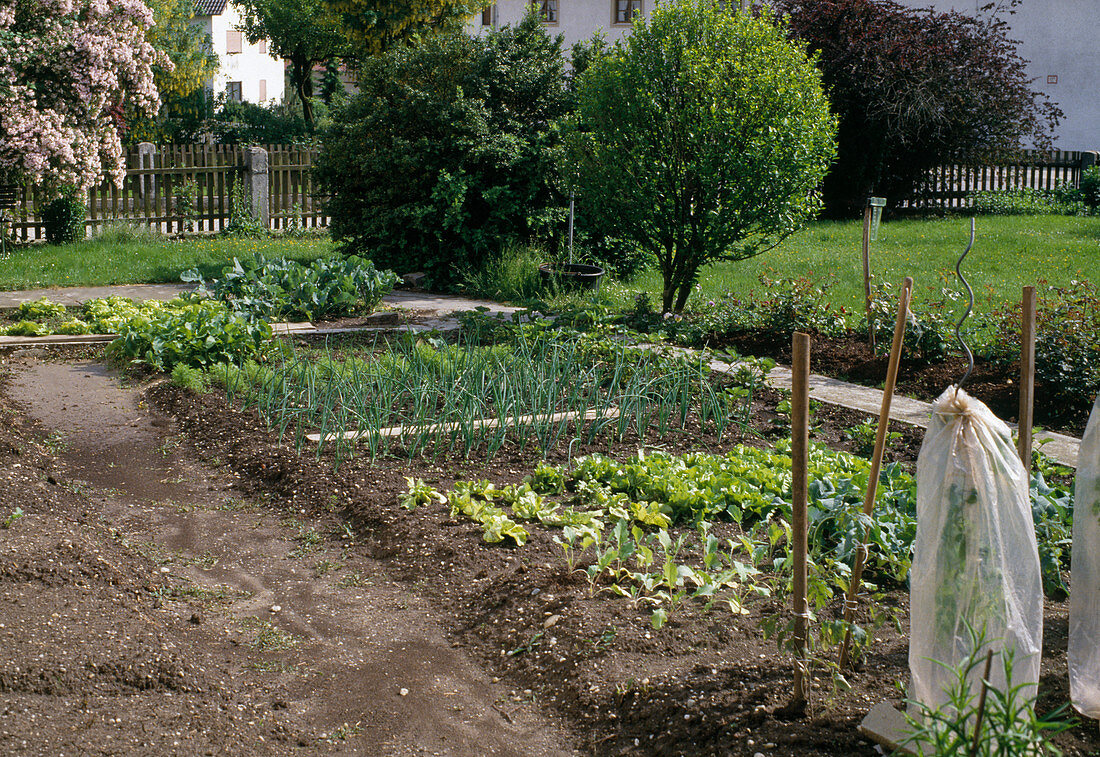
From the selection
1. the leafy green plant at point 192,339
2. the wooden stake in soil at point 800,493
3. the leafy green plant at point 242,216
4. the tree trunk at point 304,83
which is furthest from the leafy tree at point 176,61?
the wooden stake in soil at point 800,493

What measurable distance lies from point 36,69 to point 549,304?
9.13 meters

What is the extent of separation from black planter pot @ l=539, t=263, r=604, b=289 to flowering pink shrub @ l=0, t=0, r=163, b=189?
7.59m

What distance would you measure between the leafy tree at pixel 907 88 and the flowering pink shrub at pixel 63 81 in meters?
11.7

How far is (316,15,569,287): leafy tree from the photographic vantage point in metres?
11.5

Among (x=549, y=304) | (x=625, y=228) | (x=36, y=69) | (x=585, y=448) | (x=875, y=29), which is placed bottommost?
(x=585, y=448)

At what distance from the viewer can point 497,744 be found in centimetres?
280

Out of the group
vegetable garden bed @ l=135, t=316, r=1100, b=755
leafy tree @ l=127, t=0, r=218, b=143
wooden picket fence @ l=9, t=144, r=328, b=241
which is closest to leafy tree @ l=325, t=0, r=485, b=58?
wooden picket fence @ l=9, t=144, r=328, b=241

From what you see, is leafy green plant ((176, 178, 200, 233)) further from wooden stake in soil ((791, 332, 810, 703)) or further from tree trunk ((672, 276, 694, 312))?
wooden stake in soil ((791, 332, 810, 703))

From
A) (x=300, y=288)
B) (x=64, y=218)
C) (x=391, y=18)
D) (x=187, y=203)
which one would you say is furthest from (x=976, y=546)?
(x=391, y=18)

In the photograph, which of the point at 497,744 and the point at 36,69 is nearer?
the point at 497,744

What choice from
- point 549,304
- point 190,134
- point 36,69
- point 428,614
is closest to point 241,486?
point 428,614

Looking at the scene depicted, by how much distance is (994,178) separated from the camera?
2084 centimetres

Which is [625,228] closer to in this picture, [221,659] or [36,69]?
[221,659]

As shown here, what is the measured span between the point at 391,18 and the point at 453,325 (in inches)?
441
